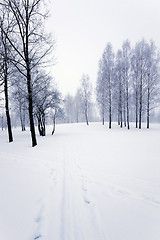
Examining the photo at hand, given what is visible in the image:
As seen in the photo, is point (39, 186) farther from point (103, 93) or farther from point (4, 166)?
point (103, 93)

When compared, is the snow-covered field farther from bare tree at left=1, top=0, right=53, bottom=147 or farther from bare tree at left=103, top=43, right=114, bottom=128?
bare tree at left=103, top=43, right=114, bottom=128

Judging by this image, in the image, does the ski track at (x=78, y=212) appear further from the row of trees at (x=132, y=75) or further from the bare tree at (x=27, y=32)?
the row of trees at (x=132, y=75)

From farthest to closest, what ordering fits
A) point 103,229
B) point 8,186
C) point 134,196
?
1. point 8,186
2. point 134,196
3. point 103,229

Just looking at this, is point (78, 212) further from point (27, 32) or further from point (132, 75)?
point (132, 75)

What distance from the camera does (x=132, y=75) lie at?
17.2 m

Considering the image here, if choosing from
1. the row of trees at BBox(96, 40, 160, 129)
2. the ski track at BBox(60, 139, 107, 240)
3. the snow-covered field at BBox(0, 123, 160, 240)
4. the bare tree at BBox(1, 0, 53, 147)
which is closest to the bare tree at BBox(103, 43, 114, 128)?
the row of trees at BBox(96, 40, 160, 129)

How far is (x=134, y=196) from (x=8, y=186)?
3.31 meters

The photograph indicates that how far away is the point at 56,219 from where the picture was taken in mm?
1976

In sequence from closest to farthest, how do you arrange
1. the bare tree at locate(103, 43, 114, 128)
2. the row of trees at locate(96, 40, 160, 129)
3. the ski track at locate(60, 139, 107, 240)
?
the ski track at locate(60, 139, 107, 240)
the row of trees at locate(96, 40, 160, 129)
the bare tree at locate(103, 43, 114, 128)

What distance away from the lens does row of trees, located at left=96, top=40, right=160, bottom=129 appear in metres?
16.2

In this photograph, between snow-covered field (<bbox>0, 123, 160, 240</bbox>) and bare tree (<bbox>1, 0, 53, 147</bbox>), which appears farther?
bare tree (<bbox>1, 0, 53, 147</bbox>)

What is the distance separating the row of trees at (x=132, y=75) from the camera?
1622cm

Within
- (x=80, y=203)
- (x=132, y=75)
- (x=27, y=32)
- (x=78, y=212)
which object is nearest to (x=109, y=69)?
(x=132, y=75)

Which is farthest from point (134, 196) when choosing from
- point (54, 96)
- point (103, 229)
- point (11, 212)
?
point (54, 96)
